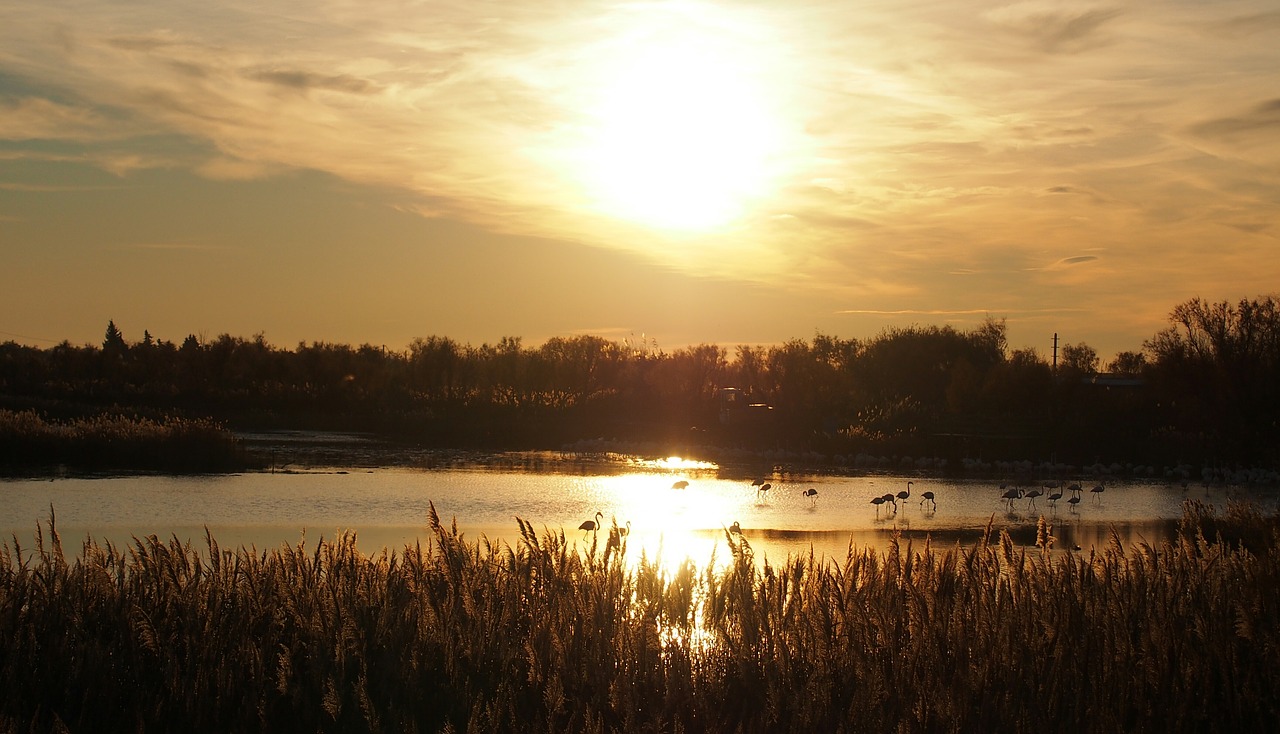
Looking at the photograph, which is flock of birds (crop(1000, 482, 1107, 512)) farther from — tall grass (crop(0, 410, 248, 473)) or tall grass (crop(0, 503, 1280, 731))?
tall grass (crop(0, 410, 248, 473))

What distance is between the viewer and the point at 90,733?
19.8 feet

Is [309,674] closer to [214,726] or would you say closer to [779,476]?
[214,726]

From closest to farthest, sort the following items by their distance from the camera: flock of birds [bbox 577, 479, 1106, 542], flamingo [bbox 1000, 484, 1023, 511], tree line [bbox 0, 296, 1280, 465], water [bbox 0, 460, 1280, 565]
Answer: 1. water [bbox 0, 460, 1280, 565]
2. flock of birds [bbox 577, 479, 1106, 542]
3. flamingo [bbox 1000, 484, 1023, 511]
4. tree line [bbox 0, 296, 1280, 465]

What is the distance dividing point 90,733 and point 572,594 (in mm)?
2788

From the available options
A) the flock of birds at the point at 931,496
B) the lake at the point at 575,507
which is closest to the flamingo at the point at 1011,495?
the flock of birds at the point at 931,496

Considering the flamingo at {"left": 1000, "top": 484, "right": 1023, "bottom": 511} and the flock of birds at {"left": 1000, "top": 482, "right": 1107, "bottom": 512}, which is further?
the flamingo at {"left": 1000, "top": 484, "right": 1023, "bottom": 511}

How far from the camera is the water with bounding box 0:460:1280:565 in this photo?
611 inches

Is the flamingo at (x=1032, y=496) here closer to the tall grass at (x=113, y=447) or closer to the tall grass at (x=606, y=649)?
the tall grass at (x=606, y=649)

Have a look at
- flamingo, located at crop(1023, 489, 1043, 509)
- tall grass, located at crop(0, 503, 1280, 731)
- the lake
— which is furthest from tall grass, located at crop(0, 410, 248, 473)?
tall grass, located at crop(0, 503, 1280, 731)

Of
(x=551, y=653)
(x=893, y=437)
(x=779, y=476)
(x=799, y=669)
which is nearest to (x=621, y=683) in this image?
(x=551, y=653)

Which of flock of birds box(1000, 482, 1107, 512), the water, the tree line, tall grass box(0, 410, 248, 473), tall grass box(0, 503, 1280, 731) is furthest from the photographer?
the tree line

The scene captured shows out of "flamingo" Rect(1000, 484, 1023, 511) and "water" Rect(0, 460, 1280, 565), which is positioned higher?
"flamingo" Rect(1000, 484, 1023, 511)

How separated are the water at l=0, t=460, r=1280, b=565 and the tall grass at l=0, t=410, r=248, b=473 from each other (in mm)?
1733

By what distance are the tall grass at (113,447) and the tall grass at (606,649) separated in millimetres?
18858
